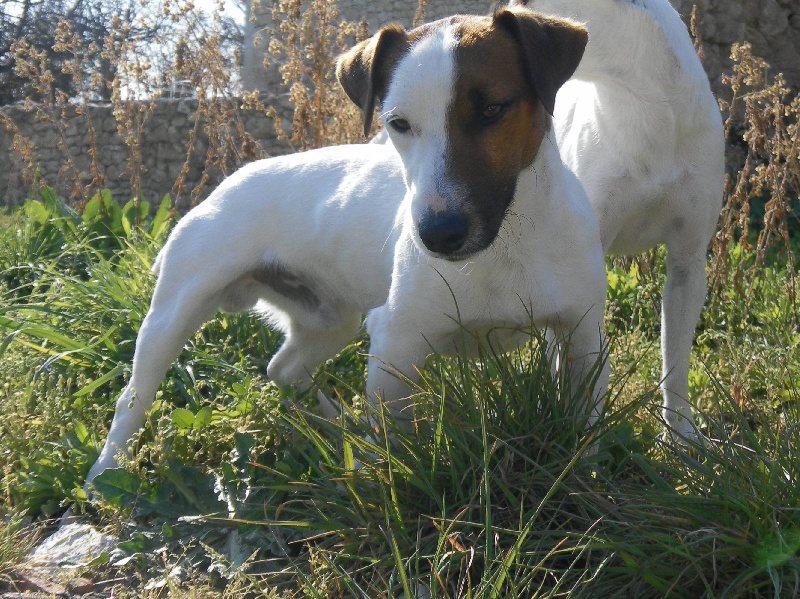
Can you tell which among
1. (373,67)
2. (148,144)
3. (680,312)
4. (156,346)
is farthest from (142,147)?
(373,67)

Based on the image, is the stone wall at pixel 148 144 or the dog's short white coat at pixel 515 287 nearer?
the dog's short white coat at pixel 515 287

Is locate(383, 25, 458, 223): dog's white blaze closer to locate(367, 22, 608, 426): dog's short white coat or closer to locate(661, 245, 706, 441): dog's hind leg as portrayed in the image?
locate(367, 22, 608, 426): dog's short white coat

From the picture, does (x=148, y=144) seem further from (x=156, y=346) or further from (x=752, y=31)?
(x=156, y=346)

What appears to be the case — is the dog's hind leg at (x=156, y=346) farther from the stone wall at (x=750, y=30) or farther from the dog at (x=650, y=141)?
the stone wall at (x=750, y=30)

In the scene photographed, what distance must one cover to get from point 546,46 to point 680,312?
1.58 m

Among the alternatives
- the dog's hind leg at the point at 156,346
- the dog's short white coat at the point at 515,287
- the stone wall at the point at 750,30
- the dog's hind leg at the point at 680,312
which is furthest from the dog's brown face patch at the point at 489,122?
the stone wall at the point at 750,30

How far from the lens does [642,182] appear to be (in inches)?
146

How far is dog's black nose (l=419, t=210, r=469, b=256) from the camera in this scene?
8.57 feet

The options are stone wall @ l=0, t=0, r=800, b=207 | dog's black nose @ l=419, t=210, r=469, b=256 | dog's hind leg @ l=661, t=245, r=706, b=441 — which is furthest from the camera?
stone wall @ l=0, t=0, r=800, b=207

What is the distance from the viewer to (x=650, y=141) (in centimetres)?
373

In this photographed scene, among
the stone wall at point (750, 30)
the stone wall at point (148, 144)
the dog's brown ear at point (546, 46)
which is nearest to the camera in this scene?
the dog's brown ear at point (546, 46)

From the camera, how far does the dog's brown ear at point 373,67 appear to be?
10.2 feet

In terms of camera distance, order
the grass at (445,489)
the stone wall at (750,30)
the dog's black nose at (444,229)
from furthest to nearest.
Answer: the stone wall at (750,30)
the dog's black nose at (444,229)
the grass at (445,489)

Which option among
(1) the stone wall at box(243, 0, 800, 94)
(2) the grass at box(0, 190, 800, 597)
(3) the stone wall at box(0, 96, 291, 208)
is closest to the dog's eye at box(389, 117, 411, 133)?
(2) the grass at box(0, 190, 800, 597)
